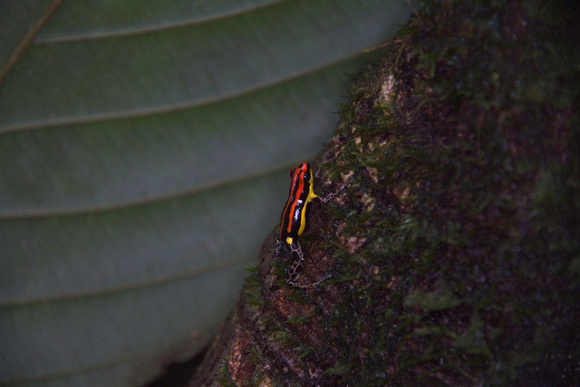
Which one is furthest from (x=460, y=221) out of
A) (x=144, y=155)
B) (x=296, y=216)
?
(x=144, y=155)

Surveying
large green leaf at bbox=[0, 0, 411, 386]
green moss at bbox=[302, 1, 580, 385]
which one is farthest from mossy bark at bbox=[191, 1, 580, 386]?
large green leaf at bbox=[0, 0, 411, 386]

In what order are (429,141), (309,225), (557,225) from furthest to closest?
(309,225), (429,141), (557,225)

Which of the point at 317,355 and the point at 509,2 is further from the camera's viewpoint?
the point at 317,355

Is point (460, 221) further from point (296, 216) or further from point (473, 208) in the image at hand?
point (296, 216)

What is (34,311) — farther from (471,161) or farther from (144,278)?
(471,161)

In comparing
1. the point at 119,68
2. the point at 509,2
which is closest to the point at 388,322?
the point at 509,2
